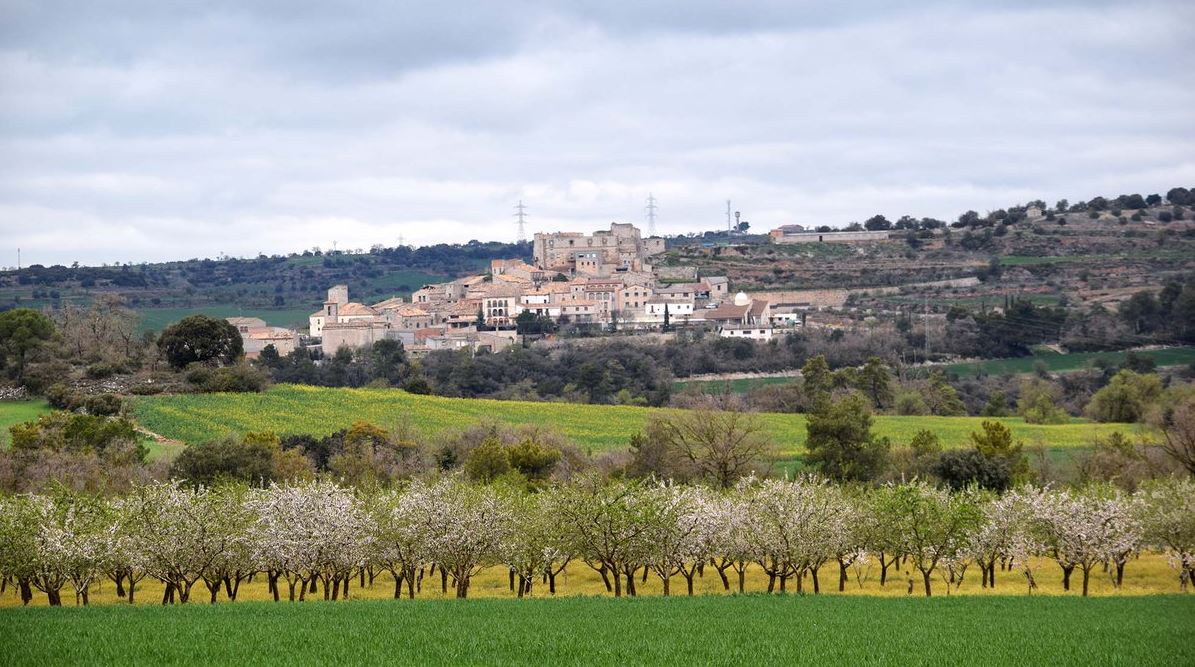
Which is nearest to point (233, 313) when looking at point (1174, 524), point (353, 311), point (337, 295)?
point (337, 295)

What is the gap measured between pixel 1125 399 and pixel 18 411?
185 ft

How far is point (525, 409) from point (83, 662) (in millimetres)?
54596

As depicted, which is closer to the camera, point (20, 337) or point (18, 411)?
point (18, 411)

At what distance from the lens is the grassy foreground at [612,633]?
19.9 m

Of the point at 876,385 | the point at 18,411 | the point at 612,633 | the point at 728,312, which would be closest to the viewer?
the point at 612,633

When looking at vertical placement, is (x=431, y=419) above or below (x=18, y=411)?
below

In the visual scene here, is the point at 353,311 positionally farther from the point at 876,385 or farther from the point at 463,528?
the point at 463,528

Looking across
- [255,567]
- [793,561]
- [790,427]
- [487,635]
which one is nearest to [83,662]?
[487,635]

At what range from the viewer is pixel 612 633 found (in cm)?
2298

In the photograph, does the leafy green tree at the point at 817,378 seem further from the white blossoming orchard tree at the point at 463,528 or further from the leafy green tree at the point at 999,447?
the white blossoming orchard tree at the point at 463,528

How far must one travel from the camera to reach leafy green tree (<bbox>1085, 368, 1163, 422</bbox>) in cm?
7094

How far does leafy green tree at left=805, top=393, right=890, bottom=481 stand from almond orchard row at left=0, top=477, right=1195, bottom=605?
1416cm

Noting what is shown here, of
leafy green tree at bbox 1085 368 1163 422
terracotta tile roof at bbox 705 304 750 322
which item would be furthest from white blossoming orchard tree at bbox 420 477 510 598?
terracotta tile roof at bbox 705 304 750 322

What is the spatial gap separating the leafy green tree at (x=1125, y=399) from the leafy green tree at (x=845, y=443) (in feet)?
80.4
